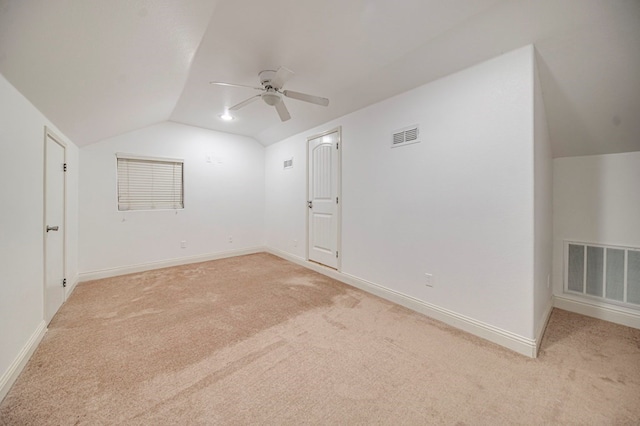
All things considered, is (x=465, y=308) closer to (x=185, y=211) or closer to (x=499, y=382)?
(x=499, y=382)

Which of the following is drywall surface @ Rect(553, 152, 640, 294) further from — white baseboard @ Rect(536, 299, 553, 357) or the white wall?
the white wall

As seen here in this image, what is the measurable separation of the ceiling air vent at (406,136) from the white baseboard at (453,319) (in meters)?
1.71

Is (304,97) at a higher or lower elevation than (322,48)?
lower

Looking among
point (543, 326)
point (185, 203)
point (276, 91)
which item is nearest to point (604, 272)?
point (543, 326)

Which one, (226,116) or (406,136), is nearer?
(406,136)

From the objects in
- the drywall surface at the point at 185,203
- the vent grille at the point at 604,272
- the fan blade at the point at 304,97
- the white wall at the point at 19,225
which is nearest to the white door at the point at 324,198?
the fan blade at the point at 304,97

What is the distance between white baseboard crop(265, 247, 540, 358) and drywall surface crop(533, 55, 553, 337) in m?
0.16

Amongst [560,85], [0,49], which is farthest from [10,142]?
[560,85]

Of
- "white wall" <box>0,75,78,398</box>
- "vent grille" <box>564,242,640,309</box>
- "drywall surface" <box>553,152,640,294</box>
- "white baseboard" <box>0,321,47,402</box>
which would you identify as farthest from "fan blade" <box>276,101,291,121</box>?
"vent grille" <box>564,242,640,309</box>

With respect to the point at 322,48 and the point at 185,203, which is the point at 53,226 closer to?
the point at 185,203

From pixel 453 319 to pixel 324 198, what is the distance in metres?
2.36

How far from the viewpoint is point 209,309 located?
2635mm

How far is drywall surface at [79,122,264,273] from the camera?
3.60 meters

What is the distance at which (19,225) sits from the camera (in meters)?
1.72
